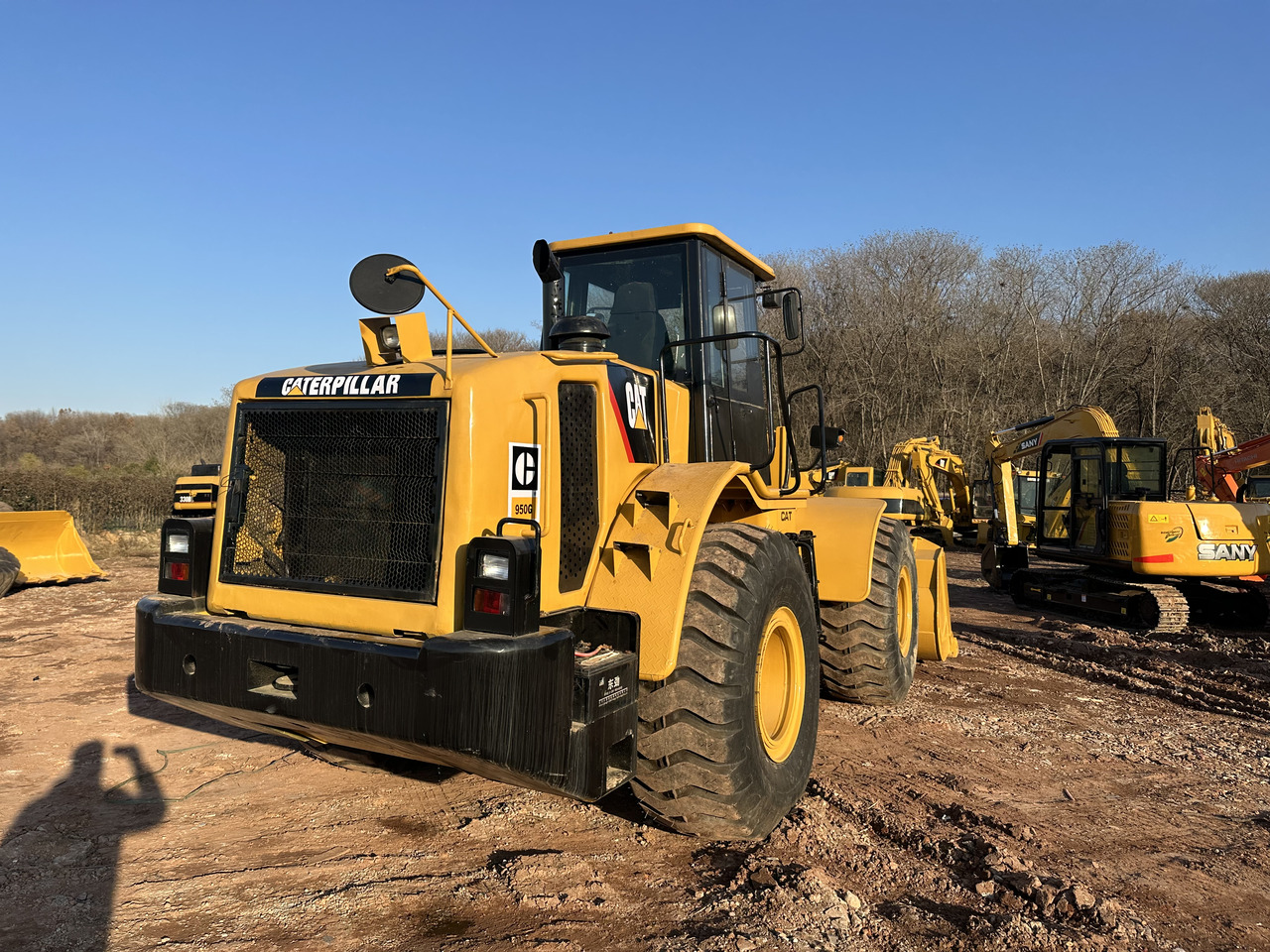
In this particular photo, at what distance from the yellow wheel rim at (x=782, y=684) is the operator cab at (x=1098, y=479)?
28.0ft

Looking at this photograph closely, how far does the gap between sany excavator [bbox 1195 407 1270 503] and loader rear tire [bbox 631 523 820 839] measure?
1197cm

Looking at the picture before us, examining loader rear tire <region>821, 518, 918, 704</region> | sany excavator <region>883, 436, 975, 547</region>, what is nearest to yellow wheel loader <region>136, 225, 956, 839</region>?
loader rear tire <region>821, 518, 918, 704</region>

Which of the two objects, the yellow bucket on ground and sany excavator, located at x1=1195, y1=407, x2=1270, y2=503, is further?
sany excavator, located at x1=1195, y1=407, x2=1270, y2=503

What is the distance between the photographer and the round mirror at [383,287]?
346 cm

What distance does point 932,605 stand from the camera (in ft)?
24.0

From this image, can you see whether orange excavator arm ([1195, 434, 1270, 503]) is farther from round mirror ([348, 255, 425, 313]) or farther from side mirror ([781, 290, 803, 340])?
round mirror ([348, 255, 425, 313])

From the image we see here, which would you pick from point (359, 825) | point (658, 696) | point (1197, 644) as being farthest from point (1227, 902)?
point (1197, 644)

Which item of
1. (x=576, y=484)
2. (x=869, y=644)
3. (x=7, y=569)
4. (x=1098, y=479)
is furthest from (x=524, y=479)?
(x=7, y=569)

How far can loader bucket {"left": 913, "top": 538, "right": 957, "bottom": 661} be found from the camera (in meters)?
7.23

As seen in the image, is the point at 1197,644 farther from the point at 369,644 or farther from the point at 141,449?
the point at 141,449

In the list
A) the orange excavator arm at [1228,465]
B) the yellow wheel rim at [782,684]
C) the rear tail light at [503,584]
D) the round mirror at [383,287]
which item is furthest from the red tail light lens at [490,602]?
the orange excavator arm at [1228,465]

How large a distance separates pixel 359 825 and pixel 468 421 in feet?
6.42

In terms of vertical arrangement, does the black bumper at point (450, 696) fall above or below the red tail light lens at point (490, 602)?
below

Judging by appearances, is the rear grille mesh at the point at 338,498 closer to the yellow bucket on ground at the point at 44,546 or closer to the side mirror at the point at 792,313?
the side mirror at the point at 792,313
